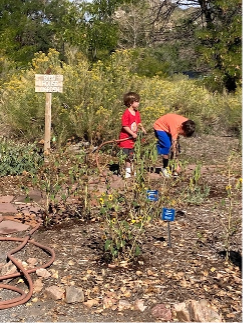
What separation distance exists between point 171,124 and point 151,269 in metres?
2.92

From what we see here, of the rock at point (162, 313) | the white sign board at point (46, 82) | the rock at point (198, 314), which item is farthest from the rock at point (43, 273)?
the white sign board at point (46, 82)

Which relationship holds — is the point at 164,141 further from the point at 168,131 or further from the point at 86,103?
the point at 86,103

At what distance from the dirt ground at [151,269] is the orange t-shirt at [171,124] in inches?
59.7

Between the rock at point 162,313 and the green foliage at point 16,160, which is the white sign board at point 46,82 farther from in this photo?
the rock at point 162,313

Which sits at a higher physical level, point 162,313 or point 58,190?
point 58,190

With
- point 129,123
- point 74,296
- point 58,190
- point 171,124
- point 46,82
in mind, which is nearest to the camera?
point 74,296

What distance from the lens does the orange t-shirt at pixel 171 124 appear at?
613 cm

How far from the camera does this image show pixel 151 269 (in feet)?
11.7

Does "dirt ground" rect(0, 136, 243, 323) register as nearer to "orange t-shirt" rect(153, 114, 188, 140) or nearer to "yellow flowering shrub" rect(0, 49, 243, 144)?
"orange t-shirt" rect(153, 114, 188, 140)

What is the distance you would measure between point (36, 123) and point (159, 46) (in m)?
8.67

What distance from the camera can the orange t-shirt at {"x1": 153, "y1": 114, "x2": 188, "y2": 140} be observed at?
6132mm

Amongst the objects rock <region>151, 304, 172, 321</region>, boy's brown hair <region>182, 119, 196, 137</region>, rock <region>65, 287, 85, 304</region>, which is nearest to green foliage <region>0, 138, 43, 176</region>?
boy's brown hair <region>182, 119, 196, 137</region>

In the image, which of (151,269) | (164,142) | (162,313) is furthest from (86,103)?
(162,313)

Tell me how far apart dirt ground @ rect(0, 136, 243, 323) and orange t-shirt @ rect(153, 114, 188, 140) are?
1.52 m
